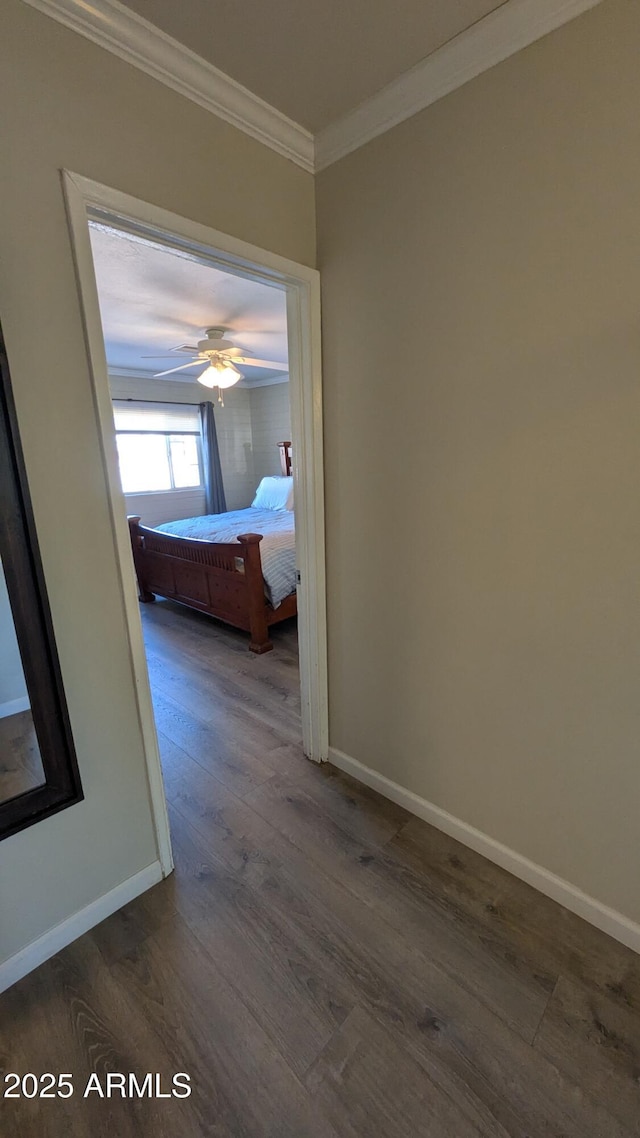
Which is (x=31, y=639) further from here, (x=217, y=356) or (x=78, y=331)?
(x=217, y=356)

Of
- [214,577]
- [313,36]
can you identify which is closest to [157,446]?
[214,577]

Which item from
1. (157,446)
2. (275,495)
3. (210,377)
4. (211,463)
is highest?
(210,377)

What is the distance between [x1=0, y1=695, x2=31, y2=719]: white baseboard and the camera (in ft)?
4.15

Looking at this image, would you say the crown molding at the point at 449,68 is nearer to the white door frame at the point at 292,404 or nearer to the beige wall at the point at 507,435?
the beige wall at the point at 507,435

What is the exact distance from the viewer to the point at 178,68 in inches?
48.3

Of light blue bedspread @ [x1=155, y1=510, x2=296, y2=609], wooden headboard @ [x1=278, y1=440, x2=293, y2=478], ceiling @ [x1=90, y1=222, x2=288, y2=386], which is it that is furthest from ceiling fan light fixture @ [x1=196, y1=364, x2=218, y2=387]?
wooden headboard @ [x1=278, y1=440, x2=293, y2=478]

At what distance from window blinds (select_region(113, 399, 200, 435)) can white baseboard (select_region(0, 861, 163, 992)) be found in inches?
185

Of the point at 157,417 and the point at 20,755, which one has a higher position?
the point at 157,417

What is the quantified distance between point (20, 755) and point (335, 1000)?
1089 mm

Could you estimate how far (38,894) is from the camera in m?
Result: 1.32

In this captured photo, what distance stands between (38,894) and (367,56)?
2524 millimetres

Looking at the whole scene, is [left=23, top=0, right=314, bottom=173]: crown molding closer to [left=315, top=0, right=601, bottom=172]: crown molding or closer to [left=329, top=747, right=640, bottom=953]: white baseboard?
[left=315, top=0, right=601, bottom=172]: crown molding

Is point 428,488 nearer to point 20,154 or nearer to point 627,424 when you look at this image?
point 627,424

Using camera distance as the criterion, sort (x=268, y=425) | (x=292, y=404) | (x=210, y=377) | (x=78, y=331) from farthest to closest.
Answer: (x=268, y=425) < (x=210, y=377) < (x=292, y=404) < (x=78, y=331)
